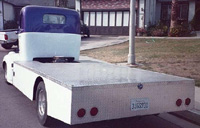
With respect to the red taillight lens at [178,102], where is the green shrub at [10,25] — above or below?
above

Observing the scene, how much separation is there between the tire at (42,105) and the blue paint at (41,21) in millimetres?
2549

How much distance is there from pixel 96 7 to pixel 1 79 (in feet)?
72.3

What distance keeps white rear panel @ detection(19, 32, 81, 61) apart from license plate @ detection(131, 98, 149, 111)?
3661 millimetres

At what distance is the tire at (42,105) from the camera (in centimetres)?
439

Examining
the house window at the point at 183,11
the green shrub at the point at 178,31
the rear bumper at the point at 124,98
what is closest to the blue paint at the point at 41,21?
the rear bumper at the point at 124,98

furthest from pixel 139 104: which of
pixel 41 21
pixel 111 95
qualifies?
pixel 41 21

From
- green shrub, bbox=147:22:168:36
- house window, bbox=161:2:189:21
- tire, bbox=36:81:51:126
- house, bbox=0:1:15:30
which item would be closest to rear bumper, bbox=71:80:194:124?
tire, bbox=36:81:51:126

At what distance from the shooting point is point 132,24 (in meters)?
10.8

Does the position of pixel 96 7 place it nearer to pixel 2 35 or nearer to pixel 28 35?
pixel 2 35

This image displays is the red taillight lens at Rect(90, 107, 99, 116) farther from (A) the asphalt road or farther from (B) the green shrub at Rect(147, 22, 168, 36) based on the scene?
(B) the green shrub at Rect(147, 22, 168, 36)

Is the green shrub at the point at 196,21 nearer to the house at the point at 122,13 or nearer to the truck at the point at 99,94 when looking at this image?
the house at the point at 122,13

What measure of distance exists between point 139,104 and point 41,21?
411cm

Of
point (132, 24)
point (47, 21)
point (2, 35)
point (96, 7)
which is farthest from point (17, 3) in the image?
point (47, 21)

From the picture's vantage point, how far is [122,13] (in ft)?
91.5
